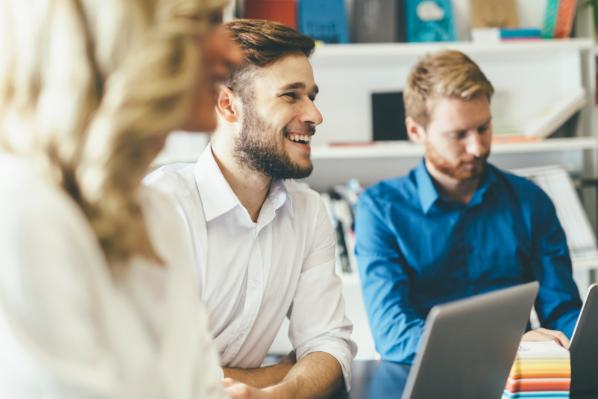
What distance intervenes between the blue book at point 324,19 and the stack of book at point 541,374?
188cm

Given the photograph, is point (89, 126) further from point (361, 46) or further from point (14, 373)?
point (361, 46)

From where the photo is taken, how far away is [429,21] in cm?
295

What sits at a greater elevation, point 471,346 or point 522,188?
point 471,346

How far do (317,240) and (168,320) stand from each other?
971mm

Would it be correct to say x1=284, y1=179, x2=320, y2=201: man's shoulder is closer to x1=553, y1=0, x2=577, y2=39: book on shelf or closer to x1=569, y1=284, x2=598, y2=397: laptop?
x1=569, y1=284, x2=598, y2=397: laptop

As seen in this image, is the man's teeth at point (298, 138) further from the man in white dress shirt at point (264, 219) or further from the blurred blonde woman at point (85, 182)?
the blurred blonde woman at point (85, 182)

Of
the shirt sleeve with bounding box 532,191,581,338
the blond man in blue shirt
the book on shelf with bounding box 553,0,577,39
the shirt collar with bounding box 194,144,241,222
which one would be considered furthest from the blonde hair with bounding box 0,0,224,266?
the book on shelf with bounding box 553,0,577,39

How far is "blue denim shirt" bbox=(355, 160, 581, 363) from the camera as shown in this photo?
2.00 meters

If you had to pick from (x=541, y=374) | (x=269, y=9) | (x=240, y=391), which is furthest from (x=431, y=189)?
(x=269, y=9)

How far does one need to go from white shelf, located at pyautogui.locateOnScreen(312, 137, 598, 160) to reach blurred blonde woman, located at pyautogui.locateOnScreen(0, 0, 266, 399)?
2014mm

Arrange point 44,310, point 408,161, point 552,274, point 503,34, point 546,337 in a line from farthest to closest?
point 408,161, point 503,34, point 552,274, point 546,337, point 44,310

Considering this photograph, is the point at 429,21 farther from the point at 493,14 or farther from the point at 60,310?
the point at 60,310

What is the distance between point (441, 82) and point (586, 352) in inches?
40.6

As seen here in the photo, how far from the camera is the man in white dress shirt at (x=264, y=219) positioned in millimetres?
1641
